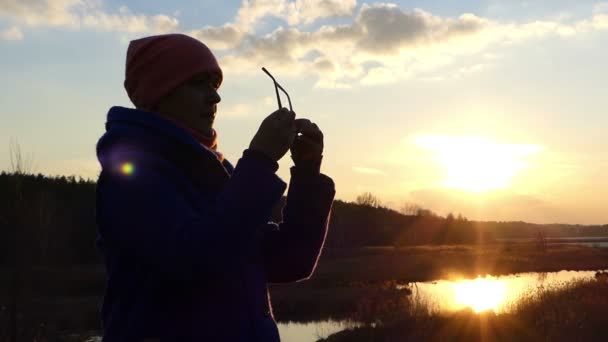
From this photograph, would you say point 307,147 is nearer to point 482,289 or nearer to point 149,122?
point 149,122

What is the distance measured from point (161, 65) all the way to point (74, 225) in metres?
40.5

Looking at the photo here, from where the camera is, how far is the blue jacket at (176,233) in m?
1.32

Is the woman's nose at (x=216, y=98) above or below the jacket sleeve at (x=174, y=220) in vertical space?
above

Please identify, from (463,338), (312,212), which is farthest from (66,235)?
(312,212)

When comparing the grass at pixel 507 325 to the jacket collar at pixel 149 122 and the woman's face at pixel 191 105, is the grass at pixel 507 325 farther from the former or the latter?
the jacket collar at pixel 149 122

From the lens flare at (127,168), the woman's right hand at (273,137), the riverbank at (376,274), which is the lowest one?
the riverbank at (376,274)

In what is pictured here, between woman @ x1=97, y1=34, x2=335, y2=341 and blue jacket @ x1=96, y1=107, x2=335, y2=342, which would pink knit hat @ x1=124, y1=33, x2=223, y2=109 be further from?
blue jacket @ x1=96, y1=107, x2=335, y2=342

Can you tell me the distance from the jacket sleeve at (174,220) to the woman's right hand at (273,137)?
7cm

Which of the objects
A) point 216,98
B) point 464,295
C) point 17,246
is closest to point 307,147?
point 216,98

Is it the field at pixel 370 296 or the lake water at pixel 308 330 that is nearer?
the field at pixel 370 296

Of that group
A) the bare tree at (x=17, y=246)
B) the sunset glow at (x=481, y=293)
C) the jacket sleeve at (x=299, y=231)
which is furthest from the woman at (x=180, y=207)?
the sunset glow at (x=481, y=293)

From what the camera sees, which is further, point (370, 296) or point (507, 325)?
point (370, 296)

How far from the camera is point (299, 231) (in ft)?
6.31

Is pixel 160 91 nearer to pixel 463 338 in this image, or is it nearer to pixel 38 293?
pixel 463 338
